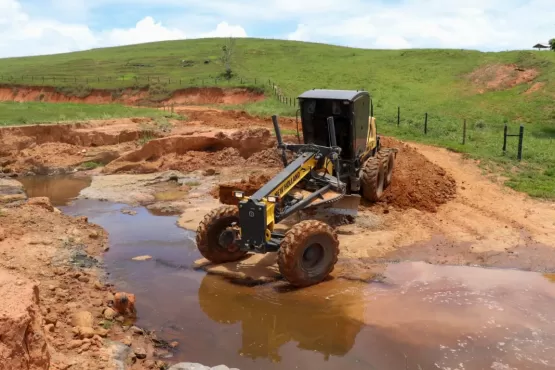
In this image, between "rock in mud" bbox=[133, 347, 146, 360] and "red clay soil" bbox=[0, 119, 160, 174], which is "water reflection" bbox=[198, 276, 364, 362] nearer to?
"rock in mud" bbox=[133, 347, 146, 360]

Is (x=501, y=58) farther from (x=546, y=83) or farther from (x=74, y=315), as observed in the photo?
(x=74, y=315)

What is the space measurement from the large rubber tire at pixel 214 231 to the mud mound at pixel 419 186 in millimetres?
5343

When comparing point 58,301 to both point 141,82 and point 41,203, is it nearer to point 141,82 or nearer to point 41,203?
point 41,203

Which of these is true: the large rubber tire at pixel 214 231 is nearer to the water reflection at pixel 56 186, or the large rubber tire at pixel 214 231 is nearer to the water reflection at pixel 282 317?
the water reflection at pixel 282 317

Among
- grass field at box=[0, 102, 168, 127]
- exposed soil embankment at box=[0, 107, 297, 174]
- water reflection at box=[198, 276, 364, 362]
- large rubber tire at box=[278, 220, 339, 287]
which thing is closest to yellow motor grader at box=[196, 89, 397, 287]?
large rubber tire at box=[278, 220, 339, 287]

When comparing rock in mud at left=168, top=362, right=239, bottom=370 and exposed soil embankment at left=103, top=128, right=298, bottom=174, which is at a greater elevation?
exposed soil embankment at left=103, top=128, right=298, bottom=174

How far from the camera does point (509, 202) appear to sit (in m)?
14.3

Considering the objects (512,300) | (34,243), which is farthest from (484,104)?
(34,243)

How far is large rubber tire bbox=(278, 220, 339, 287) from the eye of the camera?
912 centimetres

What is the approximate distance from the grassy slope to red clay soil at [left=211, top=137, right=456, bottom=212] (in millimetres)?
2491

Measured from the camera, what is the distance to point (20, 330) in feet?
17.5

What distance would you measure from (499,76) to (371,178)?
124ft

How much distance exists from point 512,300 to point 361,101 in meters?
5.62

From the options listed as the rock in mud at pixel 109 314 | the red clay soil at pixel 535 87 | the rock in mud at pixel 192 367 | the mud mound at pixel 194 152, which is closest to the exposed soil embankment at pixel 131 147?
the mud mound at pixel 194 152
